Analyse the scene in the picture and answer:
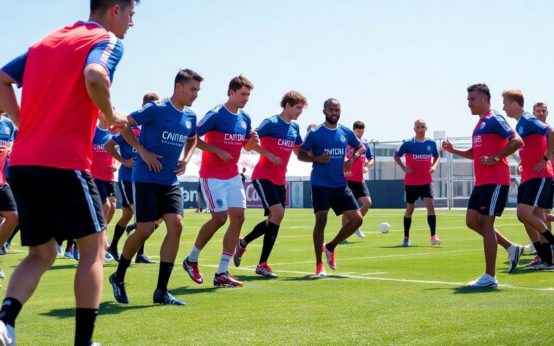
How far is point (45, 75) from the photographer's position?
5.18 m

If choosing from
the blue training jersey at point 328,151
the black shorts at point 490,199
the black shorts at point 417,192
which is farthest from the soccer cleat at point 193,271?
the black shorts at point 417,192

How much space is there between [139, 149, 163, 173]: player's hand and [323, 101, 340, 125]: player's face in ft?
13.0

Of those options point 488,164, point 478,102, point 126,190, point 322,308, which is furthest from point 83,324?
point 126,190

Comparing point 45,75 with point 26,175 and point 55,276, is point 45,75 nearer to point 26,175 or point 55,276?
point 26,175

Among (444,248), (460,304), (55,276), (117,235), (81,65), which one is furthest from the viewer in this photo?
(444,248)

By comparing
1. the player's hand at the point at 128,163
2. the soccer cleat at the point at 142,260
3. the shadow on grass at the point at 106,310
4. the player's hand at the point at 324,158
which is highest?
the player's hand at the point at 324,158

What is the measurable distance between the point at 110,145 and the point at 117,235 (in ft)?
10.8

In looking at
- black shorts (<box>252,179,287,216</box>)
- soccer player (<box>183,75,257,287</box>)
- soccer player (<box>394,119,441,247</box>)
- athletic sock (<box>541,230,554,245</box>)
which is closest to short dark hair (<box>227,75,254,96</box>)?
soccer player (<box>183,75,257,287</box>)

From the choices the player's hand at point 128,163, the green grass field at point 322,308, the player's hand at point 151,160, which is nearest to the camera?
the green grass field at point 322,308

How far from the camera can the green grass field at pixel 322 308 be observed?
6504mm

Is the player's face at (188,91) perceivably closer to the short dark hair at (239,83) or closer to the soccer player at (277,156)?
the short dark hair at (239,83)

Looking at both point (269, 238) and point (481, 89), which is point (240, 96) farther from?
point (481, 89)

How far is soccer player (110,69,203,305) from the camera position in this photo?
870 cm

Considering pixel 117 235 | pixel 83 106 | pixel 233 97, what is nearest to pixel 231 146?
pixel 233 97
